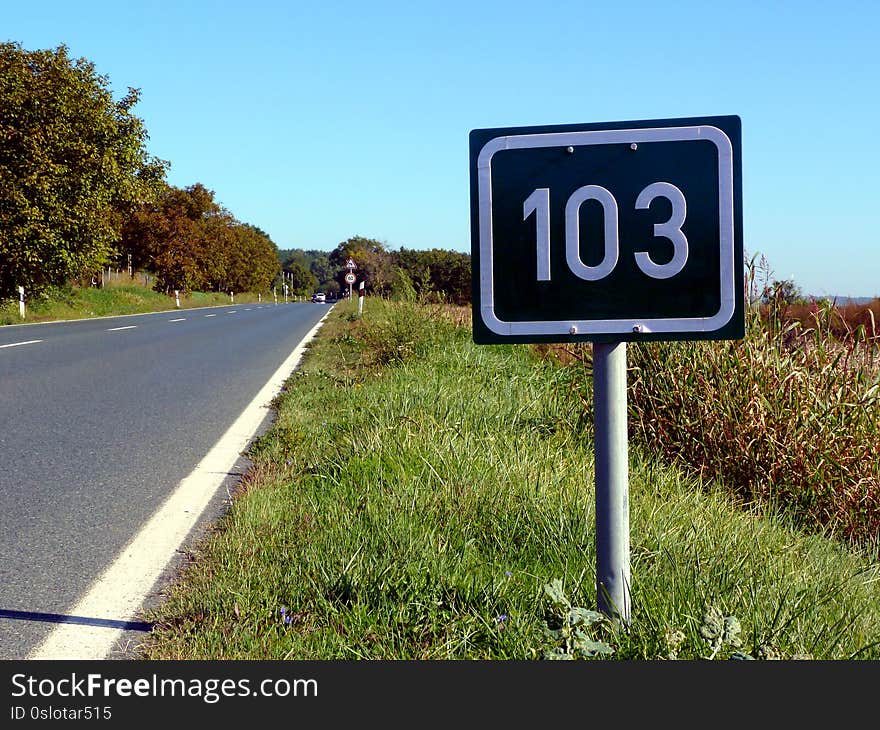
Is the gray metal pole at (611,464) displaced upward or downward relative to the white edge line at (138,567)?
upward

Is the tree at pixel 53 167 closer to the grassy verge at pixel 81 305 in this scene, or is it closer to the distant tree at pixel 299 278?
the grassy verge at pixel 81 305

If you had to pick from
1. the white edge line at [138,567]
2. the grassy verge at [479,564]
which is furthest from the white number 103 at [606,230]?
the white edge line at [138,567]

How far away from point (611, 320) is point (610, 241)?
19cm

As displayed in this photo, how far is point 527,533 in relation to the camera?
10.5 feet

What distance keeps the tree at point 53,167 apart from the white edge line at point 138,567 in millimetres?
21232

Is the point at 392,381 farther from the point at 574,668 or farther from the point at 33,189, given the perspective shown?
the point at 33,189

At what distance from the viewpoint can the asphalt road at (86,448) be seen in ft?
11.0

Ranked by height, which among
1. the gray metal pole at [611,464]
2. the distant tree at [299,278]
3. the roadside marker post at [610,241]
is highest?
the distant tree at [299,278]

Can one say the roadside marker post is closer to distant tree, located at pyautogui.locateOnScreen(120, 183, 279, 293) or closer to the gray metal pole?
the gray metal pole

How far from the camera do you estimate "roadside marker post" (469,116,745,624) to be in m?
1.95

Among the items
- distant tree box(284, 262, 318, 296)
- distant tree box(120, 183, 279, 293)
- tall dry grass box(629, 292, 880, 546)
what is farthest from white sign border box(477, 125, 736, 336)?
distant tree box(284, 262, 318, 296)

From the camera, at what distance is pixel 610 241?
6.48 feet

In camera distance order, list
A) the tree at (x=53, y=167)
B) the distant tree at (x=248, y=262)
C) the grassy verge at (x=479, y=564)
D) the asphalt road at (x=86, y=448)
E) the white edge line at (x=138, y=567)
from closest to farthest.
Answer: the grassy verge at (x=479, y=564) → the white edge line at (x=138, y=567) → the asphalt road at (x=86, y=448) → the tree at (x=53, y=167) → the distant tree at (x=248, y=262)

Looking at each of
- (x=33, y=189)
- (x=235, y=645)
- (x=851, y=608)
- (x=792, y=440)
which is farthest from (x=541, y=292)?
(x=33, y=189)
